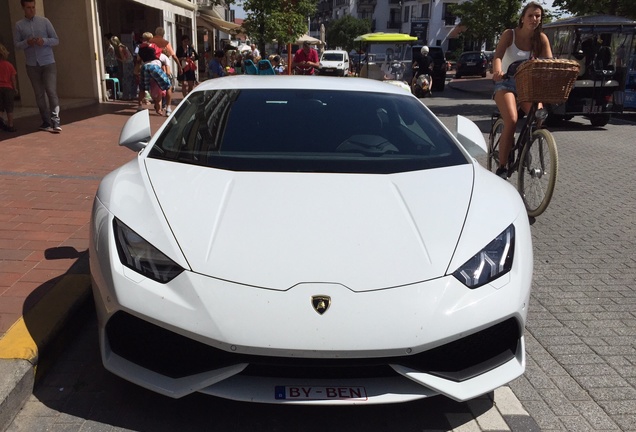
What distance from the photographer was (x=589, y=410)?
2.58 meters

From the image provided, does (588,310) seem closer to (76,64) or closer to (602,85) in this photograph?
(602,85)

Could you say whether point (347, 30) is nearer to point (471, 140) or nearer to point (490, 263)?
point (471, 140)

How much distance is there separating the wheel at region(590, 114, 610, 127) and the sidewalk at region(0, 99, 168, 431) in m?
10.2

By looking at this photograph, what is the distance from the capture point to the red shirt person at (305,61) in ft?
55.2

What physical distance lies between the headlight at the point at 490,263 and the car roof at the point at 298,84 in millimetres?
1614

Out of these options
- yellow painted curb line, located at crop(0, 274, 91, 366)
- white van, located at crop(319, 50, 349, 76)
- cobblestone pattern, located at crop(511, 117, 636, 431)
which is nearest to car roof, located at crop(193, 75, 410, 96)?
yellow painted curb line, located at crop(0, 274, 91, 366)

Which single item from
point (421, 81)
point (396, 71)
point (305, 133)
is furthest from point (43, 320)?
point (396, 71)

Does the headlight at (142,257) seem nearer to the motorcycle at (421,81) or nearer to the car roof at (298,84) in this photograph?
the car roof at (298,84)

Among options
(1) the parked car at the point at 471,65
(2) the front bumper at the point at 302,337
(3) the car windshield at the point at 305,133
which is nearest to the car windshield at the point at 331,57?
(1) the parked car at the point at 471,65

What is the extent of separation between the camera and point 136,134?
349 cm

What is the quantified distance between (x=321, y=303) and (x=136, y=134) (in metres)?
1.91

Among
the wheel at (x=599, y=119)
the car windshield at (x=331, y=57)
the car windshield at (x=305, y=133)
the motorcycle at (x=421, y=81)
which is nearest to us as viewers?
the car windshield at (x=305, y=133)

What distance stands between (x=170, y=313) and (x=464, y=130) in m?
2.38

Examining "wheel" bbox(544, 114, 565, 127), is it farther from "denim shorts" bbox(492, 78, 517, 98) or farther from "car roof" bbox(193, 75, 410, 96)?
"car roof" bbox(193, 75, 410, 96)
